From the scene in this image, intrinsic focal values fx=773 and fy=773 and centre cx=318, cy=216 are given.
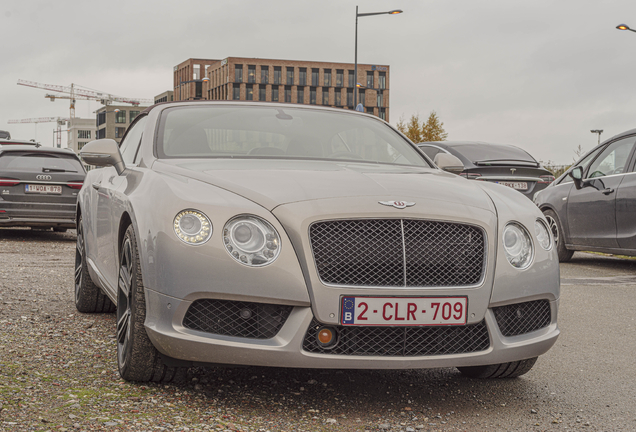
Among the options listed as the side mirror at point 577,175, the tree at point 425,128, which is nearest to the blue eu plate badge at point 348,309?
the side mirror at point 577,175

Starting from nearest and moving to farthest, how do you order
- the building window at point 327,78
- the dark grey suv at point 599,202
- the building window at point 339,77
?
1. the dark grey suv at point 599,202
2. the building window at point 327,78
3. the building window at point 339,77

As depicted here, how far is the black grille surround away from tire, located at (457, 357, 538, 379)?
790 mm

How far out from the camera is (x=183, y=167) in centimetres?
400

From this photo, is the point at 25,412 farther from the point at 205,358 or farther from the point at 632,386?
the point at 632,386

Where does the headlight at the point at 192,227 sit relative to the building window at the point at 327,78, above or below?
below

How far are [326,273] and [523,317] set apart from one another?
104cm

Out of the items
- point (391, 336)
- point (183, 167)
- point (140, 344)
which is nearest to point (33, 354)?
point (140, 344)

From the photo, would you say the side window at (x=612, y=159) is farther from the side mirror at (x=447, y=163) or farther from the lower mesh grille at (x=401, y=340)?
the lower mesh grille at (x=401, y=340)

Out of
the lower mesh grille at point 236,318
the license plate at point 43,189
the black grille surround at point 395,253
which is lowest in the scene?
the lower mesh grille at point 236,318

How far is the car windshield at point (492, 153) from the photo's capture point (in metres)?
12.3

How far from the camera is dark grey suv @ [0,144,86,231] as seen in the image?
40.6 ft

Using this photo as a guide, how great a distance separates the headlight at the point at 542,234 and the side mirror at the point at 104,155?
2468 mm

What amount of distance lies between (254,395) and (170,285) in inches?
28.7

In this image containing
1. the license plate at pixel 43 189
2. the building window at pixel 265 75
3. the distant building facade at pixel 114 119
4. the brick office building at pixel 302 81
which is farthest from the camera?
the distant building facade at pixel 114 119
